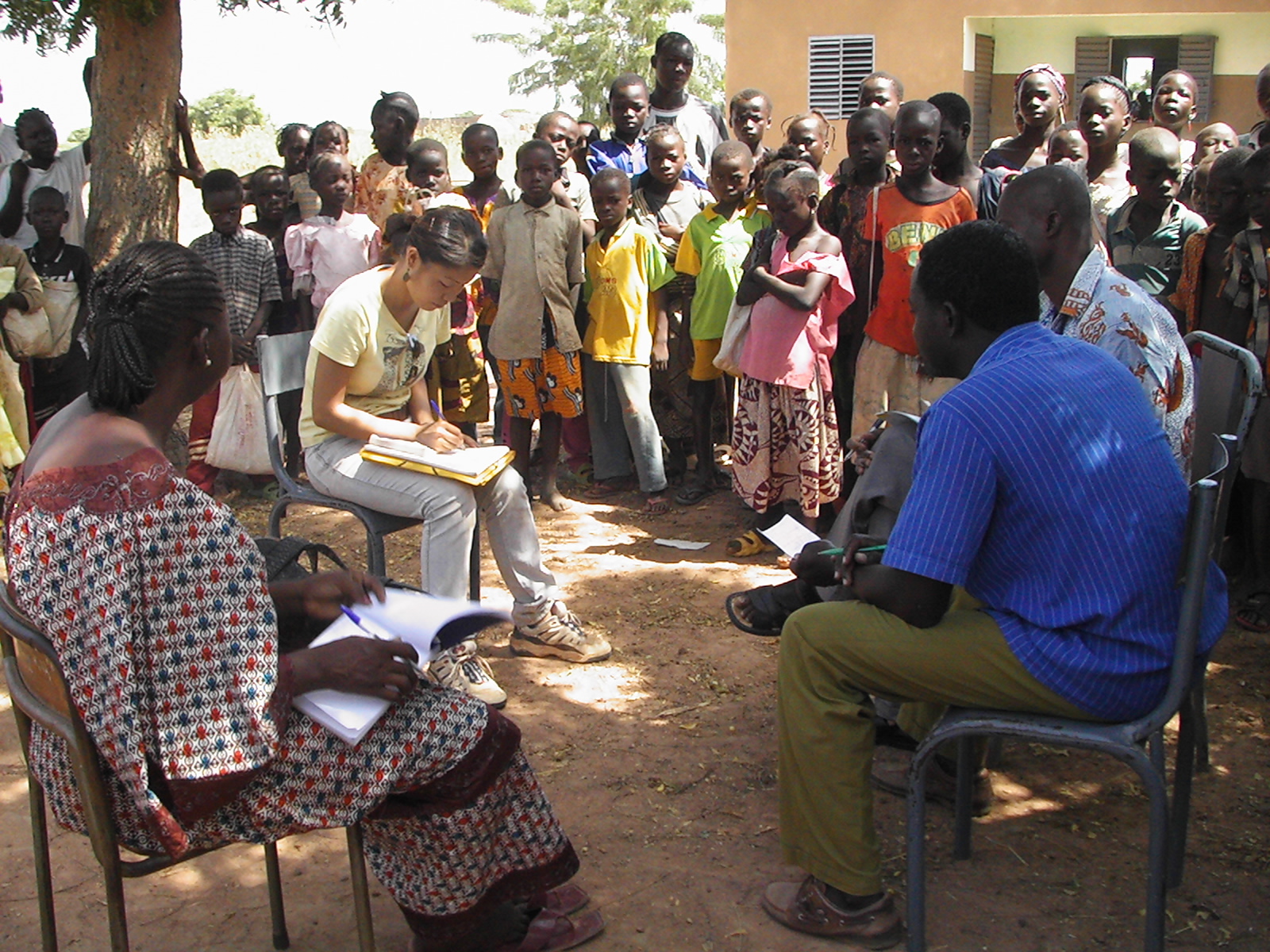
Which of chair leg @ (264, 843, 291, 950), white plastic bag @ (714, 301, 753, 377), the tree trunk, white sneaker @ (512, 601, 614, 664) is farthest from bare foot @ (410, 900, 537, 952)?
the tree trunk

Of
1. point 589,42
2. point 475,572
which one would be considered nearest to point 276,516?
point 475,572

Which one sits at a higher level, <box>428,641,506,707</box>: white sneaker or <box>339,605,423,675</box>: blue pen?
<box>339,605,423,675</box>: blue pen

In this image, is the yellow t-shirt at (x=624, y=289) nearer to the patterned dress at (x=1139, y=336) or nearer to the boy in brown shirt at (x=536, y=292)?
the boy in brown shirt at (x=536, y=292)

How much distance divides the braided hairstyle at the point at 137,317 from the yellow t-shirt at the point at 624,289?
12.7 feet

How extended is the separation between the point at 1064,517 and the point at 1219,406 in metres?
1.22

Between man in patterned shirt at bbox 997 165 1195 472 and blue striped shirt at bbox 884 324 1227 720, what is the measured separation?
69 centimetres

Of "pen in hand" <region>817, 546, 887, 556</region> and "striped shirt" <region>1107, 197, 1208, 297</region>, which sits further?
"striped shirt" <region>1107, 197, 1208, 297</region>

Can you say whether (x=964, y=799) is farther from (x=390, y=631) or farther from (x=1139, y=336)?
(x=390, y=631)

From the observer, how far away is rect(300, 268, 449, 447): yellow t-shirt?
3855 millimetres

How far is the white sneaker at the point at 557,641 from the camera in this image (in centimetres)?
432

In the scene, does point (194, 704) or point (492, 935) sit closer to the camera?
point (194, 704)

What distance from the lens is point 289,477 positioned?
405 cm

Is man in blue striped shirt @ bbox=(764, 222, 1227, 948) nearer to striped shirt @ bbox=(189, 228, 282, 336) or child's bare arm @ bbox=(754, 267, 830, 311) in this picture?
child's bare arm @ bbox=(754, 267, 830, 311)

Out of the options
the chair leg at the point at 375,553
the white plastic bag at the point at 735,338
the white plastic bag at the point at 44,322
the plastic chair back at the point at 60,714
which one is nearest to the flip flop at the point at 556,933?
the plastic chair back at the point at 60,714
